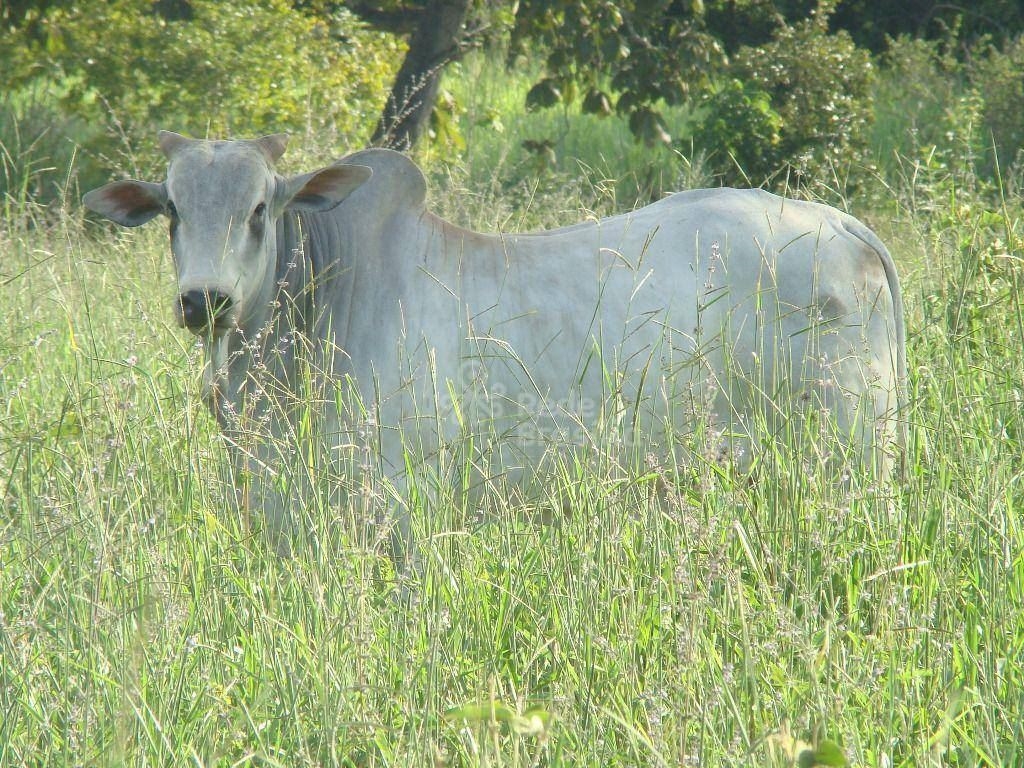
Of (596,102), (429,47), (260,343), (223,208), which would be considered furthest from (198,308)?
(596,102)

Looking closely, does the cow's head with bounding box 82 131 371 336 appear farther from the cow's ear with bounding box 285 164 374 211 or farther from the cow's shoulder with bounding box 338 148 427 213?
the cow's shoulder with bounding box 338 148 427 213

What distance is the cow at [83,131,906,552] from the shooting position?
10.7 ft

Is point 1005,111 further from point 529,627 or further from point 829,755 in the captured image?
point 829,755

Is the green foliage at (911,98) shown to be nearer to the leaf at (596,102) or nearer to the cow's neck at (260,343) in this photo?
the leaf at (596,102)

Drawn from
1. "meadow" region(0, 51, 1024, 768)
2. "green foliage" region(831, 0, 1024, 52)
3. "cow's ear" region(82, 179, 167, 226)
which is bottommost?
"meadow" region(0, 51, 1024, 768)

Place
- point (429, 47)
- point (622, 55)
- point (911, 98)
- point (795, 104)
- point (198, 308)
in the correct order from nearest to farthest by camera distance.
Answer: point (198, 308), point (622, 55), point (429, 47), point (795, 104), point (911, 98)

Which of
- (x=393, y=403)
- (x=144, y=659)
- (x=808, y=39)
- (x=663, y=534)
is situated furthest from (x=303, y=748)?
(x=808, y=39)

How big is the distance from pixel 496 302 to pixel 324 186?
59 centimetres

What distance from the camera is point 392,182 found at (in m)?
3.62

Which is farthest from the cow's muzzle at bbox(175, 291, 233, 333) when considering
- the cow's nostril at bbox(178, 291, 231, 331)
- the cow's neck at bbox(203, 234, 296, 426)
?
the cow's neck at bbox(203, 234, 296, 426)

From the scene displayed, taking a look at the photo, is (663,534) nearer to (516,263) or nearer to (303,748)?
(303,748)

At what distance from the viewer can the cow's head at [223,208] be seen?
9.99ft

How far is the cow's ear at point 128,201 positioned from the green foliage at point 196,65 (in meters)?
4.77

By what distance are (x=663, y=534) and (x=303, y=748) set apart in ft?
2.92
